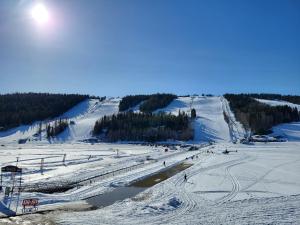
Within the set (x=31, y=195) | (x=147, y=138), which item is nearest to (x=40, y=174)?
(x=31, y=195)

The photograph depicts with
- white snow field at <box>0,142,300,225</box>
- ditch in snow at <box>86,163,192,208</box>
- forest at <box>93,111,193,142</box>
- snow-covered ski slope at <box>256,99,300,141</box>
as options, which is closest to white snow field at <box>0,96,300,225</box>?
white snow field at <box>0,142,300,225</box>

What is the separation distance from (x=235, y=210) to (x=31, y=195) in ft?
64.6

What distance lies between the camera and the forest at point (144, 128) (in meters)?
174

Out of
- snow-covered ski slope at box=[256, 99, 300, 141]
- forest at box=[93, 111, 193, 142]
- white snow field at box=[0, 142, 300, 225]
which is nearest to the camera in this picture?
white snow field at box=[0, 142, 300, 225]

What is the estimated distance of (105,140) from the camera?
6993 inches

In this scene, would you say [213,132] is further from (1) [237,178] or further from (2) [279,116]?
(1) [237,178]

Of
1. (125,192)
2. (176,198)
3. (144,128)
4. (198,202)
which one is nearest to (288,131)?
(144,128)

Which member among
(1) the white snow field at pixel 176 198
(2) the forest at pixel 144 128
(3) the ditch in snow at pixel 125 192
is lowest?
(3) the ditch in snow at pixel 125 192

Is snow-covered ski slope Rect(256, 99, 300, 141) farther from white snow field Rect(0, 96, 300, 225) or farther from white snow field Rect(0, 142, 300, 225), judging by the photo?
white snow field Rect(0, 142, 300, 225)

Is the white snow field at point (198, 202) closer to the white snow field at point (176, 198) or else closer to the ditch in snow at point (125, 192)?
the white snow field at point (176, 198)

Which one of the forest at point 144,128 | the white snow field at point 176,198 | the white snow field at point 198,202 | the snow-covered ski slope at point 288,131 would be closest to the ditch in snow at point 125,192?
the white snow field at point 176,198

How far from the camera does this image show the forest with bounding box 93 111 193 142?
570ft

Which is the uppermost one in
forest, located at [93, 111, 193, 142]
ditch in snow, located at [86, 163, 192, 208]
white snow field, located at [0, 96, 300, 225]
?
forest, located at [93, 111, 193, 142]

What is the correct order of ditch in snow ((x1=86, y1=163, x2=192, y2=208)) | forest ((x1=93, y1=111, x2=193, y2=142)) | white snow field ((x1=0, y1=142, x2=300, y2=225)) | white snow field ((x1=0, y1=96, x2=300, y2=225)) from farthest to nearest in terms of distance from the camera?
forest ((x1=93, y1=111, x2=193, y2=142)) < ditch in snow ((x1=86, y1=163, x2=192, y2=208)) < white snow field ((x1=0, y1=96, x2=300, y2=225)) < white snow field ((x1=0, y1=142, x2=300, y2=225))
